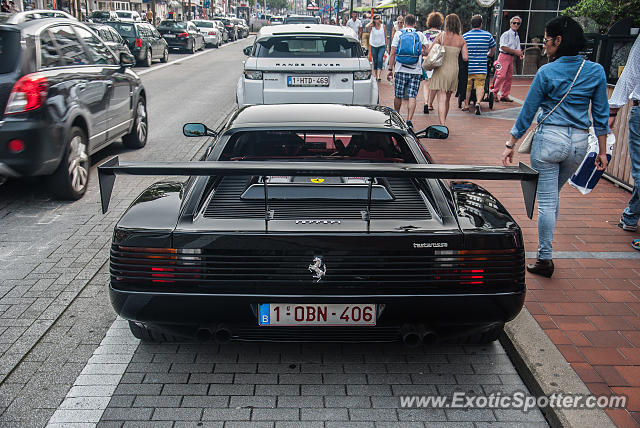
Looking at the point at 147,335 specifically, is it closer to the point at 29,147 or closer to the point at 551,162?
the point at 551,162

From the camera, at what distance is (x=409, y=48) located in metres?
10.2

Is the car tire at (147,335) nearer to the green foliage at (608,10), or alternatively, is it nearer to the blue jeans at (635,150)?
the blue jeans at (635,150)

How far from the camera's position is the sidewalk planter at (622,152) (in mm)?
7314

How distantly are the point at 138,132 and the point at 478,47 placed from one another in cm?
662

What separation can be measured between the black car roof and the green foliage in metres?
10.4

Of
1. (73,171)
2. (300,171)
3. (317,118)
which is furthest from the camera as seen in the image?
(73,171)

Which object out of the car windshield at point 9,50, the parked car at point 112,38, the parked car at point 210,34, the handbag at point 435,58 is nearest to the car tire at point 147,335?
the car windshield at point 9,50

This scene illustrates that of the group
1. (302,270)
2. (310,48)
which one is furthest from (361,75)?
(302,270)

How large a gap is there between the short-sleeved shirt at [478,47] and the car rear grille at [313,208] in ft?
30.7

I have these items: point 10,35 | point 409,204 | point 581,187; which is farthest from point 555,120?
point 10,35

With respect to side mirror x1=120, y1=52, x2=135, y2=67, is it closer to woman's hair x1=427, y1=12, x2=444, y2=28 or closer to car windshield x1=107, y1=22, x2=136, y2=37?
woman's hair x1=427, y1=12, x2=444, y2=28

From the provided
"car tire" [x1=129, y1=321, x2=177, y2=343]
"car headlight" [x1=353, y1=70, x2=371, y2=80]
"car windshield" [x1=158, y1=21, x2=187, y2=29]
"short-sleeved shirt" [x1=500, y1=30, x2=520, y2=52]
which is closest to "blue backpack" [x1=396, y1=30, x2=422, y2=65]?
"car headlight" [x1=353, y1=70, x2=371, y2=80]

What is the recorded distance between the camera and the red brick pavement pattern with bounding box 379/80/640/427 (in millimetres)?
3393

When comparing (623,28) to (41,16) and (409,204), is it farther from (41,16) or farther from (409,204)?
(41,16)
